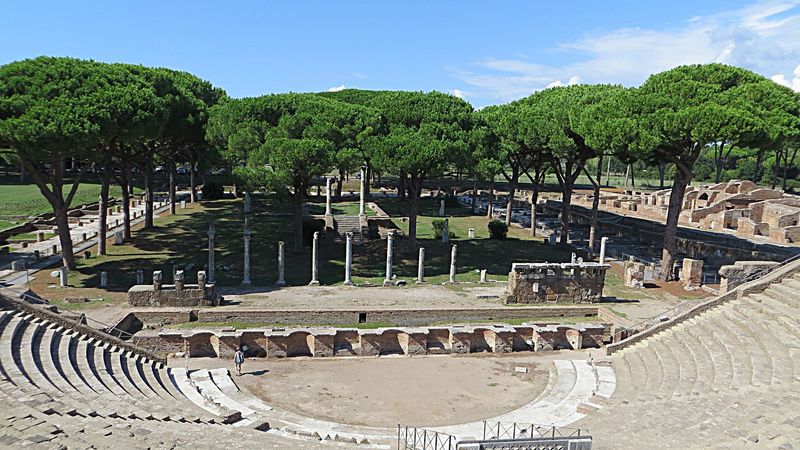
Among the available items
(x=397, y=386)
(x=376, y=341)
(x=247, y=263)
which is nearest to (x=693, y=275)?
(x=376, y=341)

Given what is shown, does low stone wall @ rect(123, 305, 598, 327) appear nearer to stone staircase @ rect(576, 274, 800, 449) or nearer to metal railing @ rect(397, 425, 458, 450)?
stone staircase @ rect(576, 274, 800, 449)

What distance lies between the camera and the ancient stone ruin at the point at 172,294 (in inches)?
910

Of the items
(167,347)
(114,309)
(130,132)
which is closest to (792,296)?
(167,347)

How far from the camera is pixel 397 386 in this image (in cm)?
1828

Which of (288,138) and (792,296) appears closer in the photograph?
(792,296)

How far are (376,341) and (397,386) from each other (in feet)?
9.51

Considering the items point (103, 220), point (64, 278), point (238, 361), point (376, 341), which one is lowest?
point (238, 361)

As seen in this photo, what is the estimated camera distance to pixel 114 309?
22766 mm

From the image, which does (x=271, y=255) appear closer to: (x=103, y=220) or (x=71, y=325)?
(x=103, y=220)

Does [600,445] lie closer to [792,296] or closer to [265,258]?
[792,296]

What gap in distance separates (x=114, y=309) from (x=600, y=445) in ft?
59.5

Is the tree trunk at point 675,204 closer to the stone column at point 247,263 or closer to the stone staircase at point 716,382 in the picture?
the stone staircase at point 716,382

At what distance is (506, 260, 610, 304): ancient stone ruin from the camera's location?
2600 cm

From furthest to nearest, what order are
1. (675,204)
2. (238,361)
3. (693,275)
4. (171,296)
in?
1. (675,204)
2. (693,275)
3. (171,296)
4. (238,361)
